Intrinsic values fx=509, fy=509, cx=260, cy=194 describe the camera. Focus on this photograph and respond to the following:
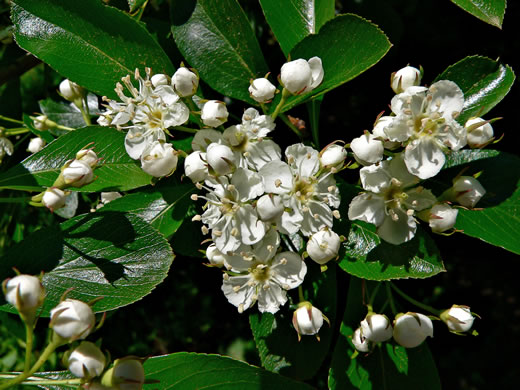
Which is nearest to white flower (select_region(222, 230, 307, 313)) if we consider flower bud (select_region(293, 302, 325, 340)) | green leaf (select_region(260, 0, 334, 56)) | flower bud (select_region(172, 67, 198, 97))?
flower bud (select_region(293, 302, 325, 340))

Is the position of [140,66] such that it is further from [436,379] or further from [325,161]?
[436,379]

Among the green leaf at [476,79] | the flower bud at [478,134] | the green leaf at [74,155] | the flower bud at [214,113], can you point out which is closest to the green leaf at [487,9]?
the green leaf at [476,79]

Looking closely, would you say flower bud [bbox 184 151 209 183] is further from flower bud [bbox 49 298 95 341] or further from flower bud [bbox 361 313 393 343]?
flower bud [bbox 361 313 393 343]

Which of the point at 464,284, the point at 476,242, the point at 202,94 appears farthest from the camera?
the point at 464,284

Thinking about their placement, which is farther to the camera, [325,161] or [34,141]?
[34,141]

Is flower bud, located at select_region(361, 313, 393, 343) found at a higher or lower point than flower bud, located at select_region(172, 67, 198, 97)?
lower

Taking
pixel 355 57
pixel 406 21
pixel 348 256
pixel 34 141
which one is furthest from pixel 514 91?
pixel 34 141

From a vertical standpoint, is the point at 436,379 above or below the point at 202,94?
below
